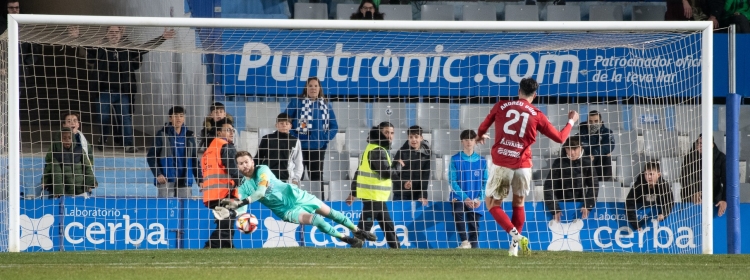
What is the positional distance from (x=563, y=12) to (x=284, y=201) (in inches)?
197

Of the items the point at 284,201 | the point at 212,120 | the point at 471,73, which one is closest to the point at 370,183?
the point at 284,201

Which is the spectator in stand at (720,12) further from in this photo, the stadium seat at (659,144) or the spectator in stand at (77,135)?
the spectator in stand at (77,135)

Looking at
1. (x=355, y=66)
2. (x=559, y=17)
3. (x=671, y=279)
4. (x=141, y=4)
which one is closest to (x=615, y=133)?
(x=559, y=17)

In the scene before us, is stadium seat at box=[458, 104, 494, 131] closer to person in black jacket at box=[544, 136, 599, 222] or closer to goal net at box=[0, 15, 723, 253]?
goal net at box=[0, 15, 723, 253]

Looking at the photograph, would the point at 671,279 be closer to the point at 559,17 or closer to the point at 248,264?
the point at 248,264

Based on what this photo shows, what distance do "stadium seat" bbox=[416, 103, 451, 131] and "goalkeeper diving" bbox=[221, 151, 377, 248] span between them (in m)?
1.99

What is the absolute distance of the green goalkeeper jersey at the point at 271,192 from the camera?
9828mm

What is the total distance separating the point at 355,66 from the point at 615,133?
308 cm

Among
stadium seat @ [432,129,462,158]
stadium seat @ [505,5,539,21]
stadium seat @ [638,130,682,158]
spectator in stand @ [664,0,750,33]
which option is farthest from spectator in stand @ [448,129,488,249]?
spectator in stand @ [664,0,750,33]

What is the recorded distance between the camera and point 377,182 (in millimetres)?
10453

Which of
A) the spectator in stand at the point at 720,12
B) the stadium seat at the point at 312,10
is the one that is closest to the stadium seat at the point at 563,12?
the spectator in stand at the point at 720,12

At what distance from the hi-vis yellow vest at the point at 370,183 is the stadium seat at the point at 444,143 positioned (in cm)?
120

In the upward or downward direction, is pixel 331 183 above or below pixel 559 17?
below

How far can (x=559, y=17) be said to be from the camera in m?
12.9
